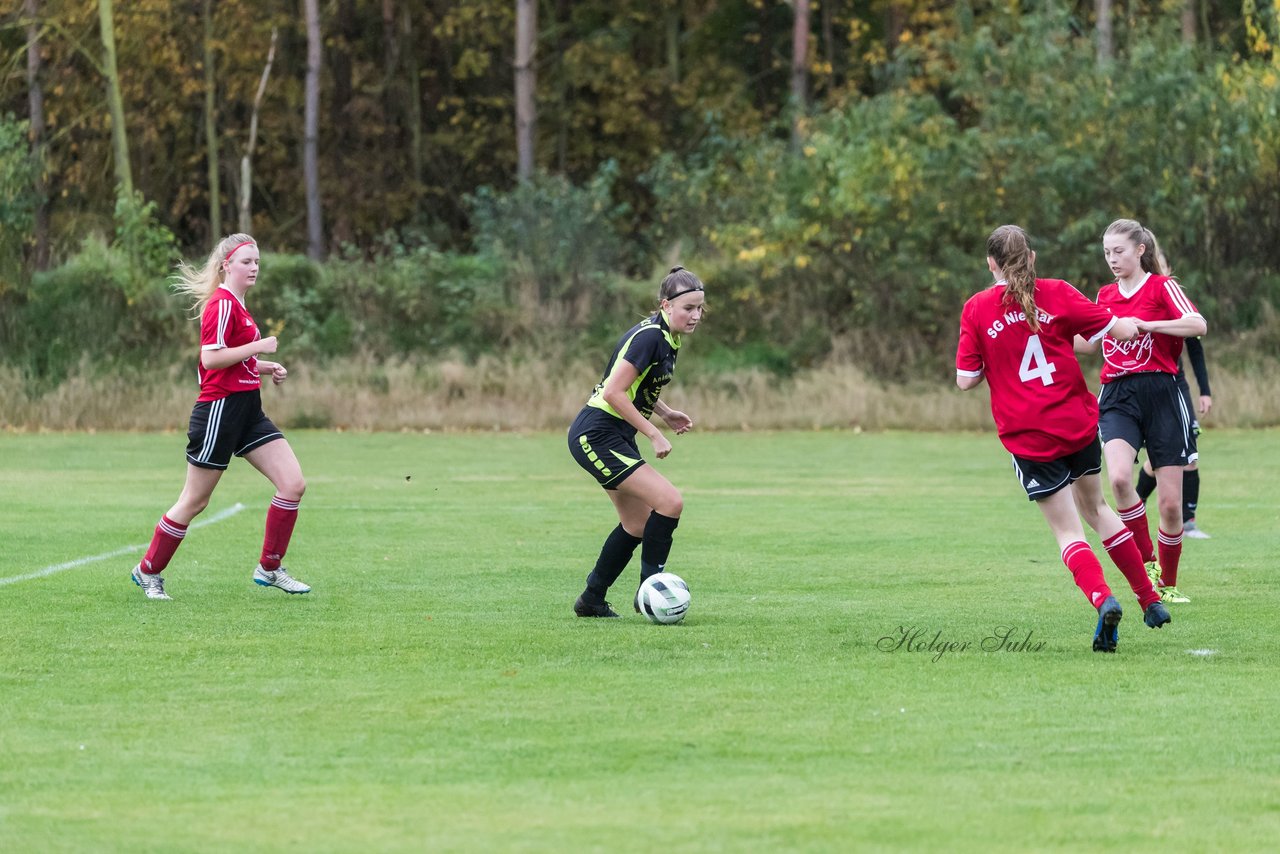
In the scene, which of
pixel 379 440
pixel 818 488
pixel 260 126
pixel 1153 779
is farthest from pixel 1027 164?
pixel 1153 779

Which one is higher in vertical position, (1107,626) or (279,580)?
(1107,626)

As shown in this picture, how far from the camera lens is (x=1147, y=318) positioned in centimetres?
962

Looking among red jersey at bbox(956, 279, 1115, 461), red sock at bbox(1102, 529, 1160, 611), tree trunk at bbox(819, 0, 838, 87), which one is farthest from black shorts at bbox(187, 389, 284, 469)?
tree trunk at bbox(819, 0, 838, 87)

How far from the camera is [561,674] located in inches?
301

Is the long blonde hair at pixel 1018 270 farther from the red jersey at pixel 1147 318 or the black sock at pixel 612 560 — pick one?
the black sock at pixel 612 560

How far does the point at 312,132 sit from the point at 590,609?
31.9m

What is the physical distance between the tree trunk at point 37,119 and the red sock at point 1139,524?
29.5 meters

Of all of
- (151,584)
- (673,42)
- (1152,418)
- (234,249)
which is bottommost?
(151,584)

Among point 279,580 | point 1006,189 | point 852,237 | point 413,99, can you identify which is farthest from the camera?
point 413,99

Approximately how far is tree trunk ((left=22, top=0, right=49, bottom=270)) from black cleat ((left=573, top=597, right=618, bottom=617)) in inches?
1143

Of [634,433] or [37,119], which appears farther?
[37,119]

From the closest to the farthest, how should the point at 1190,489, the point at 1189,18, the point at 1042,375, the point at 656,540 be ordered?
the point at 1042,375
the point at 656,540
the point at 1190,489
the point at 1189,18

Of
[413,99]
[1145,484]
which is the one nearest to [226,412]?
[1145,484]

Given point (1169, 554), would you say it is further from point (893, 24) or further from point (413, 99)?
point (413, 99)
